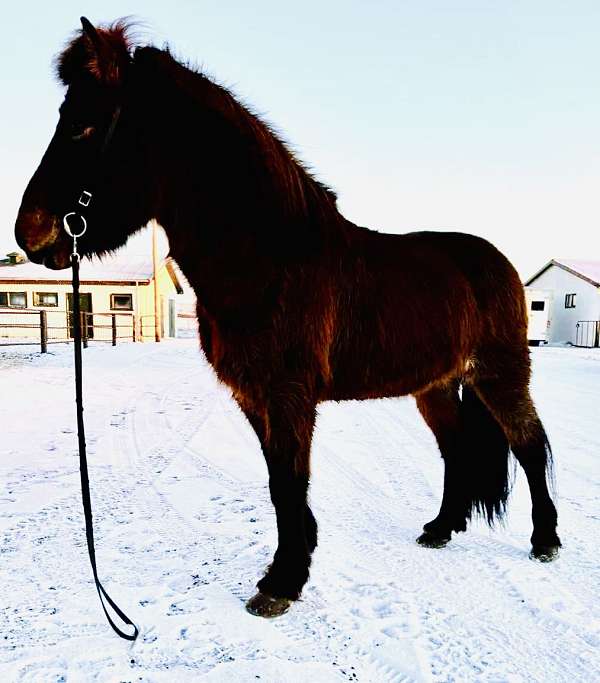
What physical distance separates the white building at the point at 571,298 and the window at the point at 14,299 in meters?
29.8

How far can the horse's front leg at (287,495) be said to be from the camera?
1981 millimetres

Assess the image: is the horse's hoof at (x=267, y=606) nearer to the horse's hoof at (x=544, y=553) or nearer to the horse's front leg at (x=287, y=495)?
the horse's front leg at (x=287, y=495)

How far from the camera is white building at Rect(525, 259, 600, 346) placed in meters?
26.2

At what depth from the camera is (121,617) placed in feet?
5.73

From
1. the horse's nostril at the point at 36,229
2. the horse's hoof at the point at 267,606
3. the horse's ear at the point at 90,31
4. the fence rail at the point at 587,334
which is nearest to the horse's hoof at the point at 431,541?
the horse's hoof at the point at 267,606

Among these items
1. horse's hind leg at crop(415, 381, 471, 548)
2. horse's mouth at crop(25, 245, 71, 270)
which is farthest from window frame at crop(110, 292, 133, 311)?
horse's mouth at crop(25, 245, 71, 270)

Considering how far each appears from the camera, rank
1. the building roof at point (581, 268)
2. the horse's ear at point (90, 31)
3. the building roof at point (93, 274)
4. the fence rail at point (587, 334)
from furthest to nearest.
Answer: the building roof at point (581, 268) → the fence rail at point (587, 334) → the building roof at point (93, 274) → the horse's ear at point (90, 31)

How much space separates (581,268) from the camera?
95.0 feet

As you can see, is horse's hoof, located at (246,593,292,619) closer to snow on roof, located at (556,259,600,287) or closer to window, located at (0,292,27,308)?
window, located at (0,292,27,308)

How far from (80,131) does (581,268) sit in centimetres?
3343

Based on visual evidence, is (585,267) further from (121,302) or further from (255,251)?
(255,251)

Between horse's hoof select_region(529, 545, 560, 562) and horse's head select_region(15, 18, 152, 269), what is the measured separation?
2.71 metres

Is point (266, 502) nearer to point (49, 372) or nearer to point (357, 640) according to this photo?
point (357, 640)

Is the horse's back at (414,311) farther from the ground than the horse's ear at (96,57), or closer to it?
closer to it
